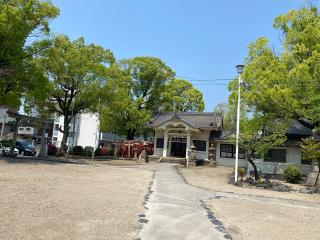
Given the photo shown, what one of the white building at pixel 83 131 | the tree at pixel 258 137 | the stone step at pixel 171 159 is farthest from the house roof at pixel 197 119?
the white building at pixel 83 131

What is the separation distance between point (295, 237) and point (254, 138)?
14.1 meters

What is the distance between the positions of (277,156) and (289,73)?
9.14 meters

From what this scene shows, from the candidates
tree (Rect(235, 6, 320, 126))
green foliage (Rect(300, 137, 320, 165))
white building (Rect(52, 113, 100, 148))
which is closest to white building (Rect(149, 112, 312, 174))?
tree (Rect(235, 6, 320, 126))

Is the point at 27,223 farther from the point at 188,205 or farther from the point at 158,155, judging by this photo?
the point at 158,155

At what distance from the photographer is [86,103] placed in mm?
33781

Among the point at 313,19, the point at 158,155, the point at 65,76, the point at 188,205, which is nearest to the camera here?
the point at 188,205

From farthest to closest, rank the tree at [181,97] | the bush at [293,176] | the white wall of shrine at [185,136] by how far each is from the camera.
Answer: the tree at [181,97] < the white wall of shrine at [185,136] < the bush at [293,176]

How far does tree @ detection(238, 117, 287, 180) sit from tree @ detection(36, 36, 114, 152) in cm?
1555

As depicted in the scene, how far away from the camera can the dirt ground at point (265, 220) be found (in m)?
7.52

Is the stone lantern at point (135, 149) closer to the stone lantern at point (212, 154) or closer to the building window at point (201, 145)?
the building window at point (201, 145)

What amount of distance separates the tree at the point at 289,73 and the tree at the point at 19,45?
14.3 meters

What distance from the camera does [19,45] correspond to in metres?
21.2

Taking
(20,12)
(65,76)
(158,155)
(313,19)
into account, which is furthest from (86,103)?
(313,19)

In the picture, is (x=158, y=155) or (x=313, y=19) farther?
(x=158, y=155)
